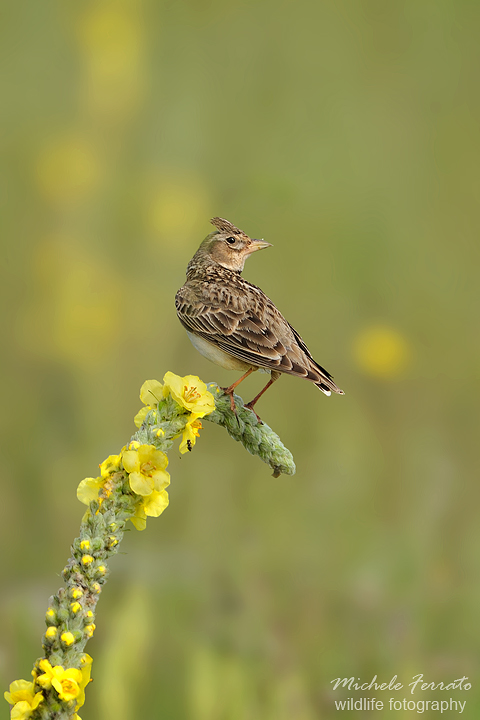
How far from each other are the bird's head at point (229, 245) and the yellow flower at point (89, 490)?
918mm

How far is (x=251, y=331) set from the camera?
4.70 ft

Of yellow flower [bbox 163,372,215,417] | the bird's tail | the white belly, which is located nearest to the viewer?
yellow flower [bbox 163,372,215,417]

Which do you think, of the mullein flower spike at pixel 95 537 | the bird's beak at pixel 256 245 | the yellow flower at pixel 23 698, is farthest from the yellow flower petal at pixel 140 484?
the bird's beak at pixel 256 245

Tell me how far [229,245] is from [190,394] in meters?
0.87

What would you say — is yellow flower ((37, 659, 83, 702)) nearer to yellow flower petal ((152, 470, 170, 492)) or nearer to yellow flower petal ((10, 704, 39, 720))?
yellow flower petal ((10, 704, 39, 720))

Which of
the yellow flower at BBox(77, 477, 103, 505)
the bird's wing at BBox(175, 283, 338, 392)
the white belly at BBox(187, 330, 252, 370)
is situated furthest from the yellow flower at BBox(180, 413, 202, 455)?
the white belly at BBox(187, 330, 252, 370)

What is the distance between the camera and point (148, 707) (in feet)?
6.77

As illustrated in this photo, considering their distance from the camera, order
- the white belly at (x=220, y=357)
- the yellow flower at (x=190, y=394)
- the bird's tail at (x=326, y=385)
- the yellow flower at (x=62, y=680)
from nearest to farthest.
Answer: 1. the yellow flower at (x=62, y=680)
2. the yellow flower at (x=190, y=394)
3. the bird's tail at (x=326, y=385)
4. the white belly at (x=220, y=357)

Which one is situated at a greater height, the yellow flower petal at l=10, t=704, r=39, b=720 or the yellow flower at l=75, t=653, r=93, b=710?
the yellow flower at l=75, t=653, r=93, b=710

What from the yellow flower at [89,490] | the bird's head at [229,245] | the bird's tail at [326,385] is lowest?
the yellow flower at [89,490]

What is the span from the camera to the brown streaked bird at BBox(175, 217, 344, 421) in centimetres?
132

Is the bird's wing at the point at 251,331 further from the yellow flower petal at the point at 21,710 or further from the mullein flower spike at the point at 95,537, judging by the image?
the yellow flower petal at the point at 21,710

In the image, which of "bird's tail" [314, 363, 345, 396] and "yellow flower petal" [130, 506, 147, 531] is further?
"bird's tail" [314, 363, 345, 396]

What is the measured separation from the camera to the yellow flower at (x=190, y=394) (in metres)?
0.85
